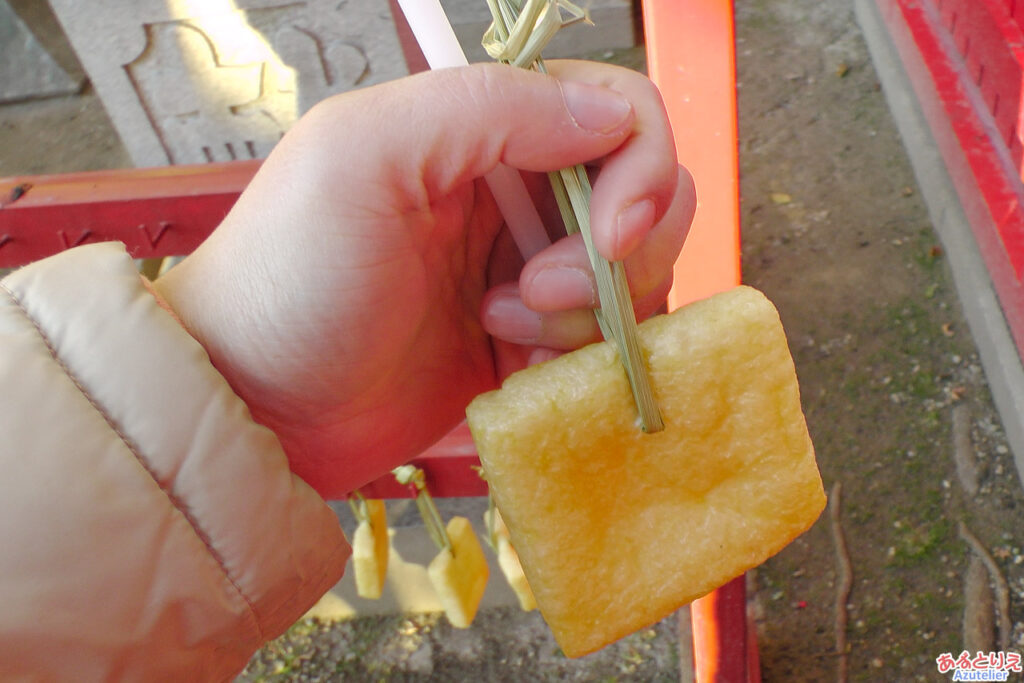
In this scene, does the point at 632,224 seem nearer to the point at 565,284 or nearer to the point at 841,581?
the point at 565,284

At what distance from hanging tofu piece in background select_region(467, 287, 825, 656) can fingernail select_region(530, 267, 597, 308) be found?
7 centimetres

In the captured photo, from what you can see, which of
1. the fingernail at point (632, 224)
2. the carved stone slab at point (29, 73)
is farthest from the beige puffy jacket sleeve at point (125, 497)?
the carved stone slab at point (29, 73)

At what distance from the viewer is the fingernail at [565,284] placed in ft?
2.56

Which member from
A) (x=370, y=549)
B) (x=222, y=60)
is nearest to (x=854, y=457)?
(x=370, y=549)

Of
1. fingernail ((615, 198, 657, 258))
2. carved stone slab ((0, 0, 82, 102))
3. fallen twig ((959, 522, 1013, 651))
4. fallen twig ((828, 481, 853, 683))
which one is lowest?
fallen twig ((959, 522, 1013, 651))

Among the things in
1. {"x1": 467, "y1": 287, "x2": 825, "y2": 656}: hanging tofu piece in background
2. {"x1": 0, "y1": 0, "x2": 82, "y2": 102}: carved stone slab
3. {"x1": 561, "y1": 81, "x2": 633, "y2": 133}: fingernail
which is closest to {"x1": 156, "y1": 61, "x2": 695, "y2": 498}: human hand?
{"x1": 561, "y1": 81, "x2": 633, "y2": 133}: fingernail

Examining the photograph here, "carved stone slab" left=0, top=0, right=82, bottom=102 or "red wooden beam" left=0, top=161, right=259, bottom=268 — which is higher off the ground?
"red wooden beam" left=0, top=161, right=259, bottom=268

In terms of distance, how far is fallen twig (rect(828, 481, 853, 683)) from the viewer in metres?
1.73

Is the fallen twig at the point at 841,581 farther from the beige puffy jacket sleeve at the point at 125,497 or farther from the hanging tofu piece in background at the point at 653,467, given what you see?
the beige puffy jacket sleeve at the point at 125,497

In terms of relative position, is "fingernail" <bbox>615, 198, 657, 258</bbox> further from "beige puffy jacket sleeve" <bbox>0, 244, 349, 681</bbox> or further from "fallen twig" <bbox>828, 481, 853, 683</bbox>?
"fallen twig" <bbox>828, 481, 853, 683</bbox>

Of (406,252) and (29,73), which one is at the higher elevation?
(406,252)

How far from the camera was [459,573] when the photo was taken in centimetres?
148

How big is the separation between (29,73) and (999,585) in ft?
13.2

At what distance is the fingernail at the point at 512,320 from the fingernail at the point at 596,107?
0.20 metres
